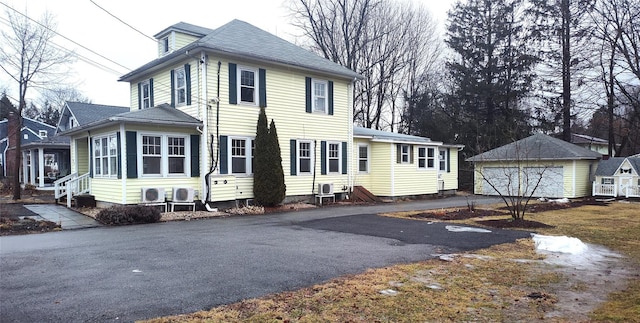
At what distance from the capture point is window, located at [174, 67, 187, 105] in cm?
1592

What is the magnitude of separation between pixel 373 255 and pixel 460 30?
3053 centimetres

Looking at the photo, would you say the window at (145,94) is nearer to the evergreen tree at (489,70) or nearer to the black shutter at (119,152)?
the black shutter at (119,152)

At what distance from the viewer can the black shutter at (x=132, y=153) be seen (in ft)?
44.1

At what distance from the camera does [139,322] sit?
3.91m

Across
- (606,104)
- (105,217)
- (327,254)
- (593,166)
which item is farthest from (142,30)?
(606,104)

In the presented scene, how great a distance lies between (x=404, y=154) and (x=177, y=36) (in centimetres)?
1203

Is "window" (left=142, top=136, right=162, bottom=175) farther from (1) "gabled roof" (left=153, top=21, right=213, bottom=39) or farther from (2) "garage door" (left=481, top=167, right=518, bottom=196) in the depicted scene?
(2) "garage door" (left=481, top=167, right=518, bottom=196)

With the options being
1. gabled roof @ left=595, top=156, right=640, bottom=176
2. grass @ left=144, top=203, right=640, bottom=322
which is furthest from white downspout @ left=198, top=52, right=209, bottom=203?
gabled roof @ left=595, top=156, right=640, bottom=176

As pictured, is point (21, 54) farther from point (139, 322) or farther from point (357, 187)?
point (139, 322)

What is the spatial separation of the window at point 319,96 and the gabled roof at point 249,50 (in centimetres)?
73

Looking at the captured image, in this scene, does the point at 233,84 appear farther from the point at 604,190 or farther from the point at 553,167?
the point at 604,190

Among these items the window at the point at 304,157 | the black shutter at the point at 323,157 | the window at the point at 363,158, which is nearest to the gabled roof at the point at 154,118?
the window at the point at 304,157

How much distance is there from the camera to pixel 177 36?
17.6m

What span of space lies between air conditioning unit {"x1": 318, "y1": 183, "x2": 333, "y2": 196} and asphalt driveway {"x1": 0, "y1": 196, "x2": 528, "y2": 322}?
19.8ft
